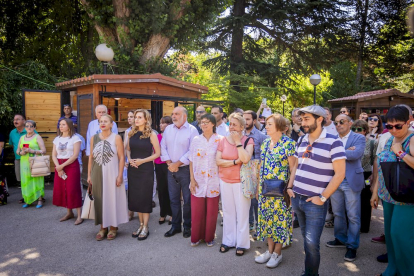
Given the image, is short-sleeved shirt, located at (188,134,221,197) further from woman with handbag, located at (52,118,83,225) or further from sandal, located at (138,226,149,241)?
woman with handbag, located at (52,118,83,225)

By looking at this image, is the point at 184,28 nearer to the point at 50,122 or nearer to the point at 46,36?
the point at 50,122

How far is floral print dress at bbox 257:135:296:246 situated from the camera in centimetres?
356

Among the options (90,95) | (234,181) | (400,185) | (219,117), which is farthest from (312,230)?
(90,95)

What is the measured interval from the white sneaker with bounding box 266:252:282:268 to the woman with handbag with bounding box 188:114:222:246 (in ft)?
3.28

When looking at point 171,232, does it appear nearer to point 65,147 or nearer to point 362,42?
point 65,147

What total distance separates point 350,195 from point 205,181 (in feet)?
6.81

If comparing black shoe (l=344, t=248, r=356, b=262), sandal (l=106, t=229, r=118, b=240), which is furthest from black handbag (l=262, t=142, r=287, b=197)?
sandal (l=106, t=229, r=118, b=240)

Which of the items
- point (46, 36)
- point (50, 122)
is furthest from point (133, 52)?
point (46, 36)

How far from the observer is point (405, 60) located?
792 inches

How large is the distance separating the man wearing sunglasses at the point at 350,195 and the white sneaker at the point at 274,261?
3.16ft

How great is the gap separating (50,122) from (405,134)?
30.4ft

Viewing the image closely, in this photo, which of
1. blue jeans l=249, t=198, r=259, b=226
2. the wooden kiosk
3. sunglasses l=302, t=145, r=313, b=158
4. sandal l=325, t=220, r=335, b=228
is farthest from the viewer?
the wooden kiosk

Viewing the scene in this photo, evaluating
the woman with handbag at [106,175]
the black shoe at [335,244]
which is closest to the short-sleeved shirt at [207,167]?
the woman with handbag at [106,175]

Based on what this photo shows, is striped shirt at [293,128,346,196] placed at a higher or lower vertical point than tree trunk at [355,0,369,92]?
lower
